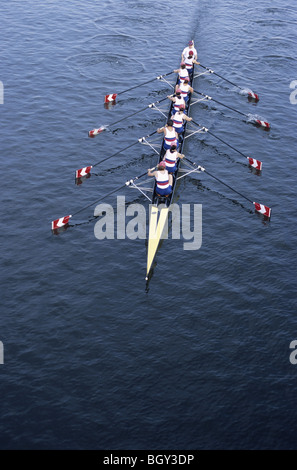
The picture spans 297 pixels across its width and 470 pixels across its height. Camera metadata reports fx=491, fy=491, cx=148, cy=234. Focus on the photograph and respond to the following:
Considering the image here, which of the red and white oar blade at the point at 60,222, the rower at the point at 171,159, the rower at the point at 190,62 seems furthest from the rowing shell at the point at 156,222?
the rower at the point at 190,62

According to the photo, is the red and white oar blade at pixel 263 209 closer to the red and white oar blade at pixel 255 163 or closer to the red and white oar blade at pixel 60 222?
the red and white oar blade at pixel 255 163

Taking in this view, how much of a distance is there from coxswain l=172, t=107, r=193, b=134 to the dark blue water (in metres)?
2.03

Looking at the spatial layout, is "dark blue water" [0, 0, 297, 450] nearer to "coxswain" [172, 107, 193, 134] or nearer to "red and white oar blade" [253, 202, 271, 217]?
"red and white oar blade" [253, 202, 271, 217]

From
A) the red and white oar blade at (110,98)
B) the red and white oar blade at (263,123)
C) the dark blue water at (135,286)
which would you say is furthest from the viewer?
the red and white oar blade at (110,98)

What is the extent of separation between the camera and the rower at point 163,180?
29641mm

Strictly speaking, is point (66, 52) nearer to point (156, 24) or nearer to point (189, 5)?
point (156, 24)

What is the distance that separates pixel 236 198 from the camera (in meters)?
33.7

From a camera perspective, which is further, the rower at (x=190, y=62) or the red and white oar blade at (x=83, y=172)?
the rower at (x=190, y=62)

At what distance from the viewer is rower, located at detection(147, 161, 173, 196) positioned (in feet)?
97.2

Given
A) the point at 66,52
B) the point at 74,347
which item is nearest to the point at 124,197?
the point at 74,347

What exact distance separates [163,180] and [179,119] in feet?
27.0

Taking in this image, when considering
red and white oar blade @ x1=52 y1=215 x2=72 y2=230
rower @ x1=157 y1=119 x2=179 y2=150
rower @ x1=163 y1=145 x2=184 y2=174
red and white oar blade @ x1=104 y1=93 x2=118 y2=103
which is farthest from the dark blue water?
rower @ x1=157 y1=119 x2=179 y2=150

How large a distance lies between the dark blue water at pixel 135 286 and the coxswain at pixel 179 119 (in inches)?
79.8

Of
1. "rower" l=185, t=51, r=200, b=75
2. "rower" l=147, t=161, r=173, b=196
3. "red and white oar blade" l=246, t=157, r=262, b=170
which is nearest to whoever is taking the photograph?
"rower" l=147, t=161, r=173, b=196
